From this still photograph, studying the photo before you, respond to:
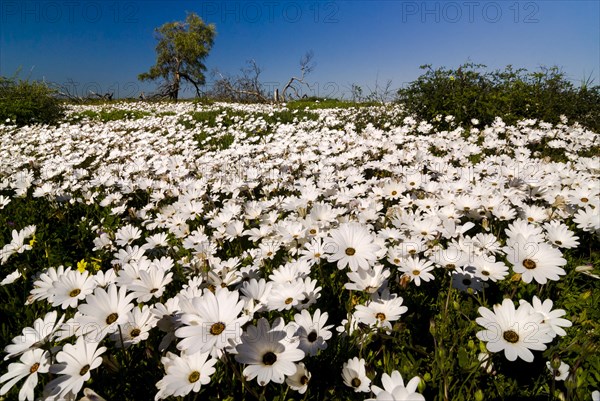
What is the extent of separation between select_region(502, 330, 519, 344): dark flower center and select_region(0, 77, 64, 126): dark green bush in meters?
16.2

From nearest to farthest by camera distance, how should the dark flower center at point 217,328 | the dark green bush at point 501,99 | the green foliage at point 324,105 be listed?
the dark flower center at point 217,328 → the dark green bush at point 501,99 → the green foliage at point 324,105

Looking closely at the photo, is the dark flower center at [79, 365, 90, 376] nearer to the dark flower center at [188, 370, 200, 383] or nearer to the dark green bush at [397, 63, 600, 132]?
the dark flower center at [188, 370, 200, 383]

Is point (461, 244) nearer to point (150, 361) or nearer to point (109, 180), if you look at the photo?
point (150, 361)

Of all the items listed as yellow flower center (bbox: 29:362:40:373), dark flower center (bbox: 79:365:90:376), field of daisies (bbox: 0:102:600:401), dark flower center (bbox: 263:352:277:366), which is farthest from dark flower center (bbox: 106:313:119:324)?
dark flower center (bbox: 263:352:277:366)

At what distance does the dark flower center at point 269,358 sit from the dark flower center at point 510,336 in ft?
3.39

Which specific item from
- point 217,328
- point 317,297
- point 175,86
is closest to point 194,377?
point 217,328

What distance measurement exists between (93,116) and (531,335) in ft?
57.3

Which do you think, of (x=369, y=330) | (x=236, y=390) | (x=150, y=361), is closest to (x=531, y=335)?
(x=369, y=330)

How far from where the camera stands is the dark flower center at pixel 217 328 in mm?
1263

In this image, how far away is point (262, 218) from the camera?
11.0 feet

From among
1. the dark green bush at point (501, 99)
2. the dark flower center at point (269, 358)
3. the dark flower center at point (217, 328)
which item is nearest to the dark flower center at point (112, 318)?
the dark flower center at point (217, 328)

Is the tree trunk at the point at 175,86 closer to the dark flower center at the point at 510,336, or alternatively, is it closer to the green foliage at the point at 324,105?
the green foliage at the point at 324,105

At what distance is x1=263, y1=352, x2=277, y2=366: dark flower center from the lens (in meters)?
1.35

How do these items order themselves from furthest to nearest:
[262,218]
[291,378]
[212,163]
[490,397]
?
[212,163] < [262,218] < [490,397] < [291,378]
